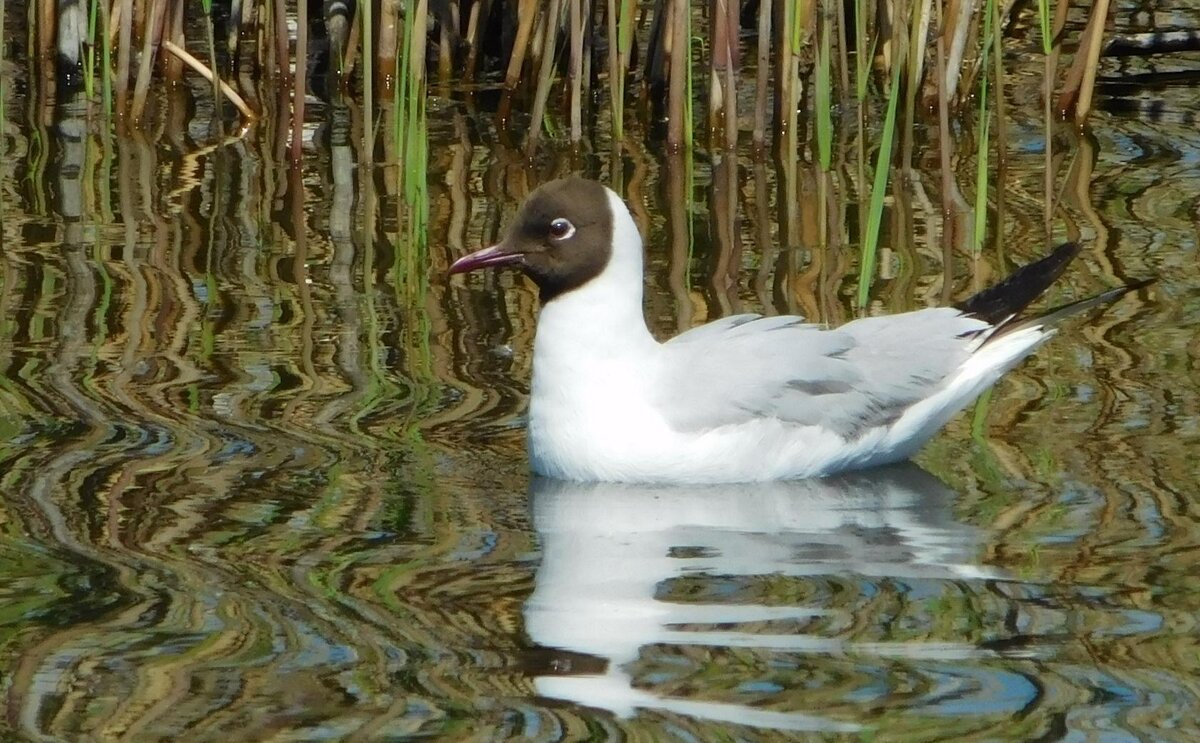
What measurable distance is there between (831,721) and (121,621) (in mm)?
1499

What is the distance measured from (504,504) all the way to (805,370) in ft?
2.94

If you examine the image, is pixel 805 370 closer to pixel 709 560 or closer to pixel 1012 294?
pixel 1012 294

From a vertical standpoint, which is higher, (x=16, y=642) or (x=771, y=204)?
(x=771, y=204)

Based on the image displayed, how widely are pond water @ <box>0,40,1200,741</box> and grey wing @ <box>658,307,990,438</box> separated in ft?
0.64

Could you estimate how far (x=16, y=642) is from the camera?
13.8 feet

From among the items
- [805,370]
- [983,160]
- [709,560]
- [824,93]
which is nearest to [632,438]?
[805,370]

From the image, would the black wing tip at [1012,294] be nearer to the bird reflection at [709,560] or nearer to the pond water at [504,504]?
the pond water at [504,504]

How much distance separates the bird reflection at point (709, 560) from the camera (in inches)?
161

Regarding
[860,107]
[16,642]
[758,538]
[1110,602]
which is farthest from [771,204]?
[16,642]

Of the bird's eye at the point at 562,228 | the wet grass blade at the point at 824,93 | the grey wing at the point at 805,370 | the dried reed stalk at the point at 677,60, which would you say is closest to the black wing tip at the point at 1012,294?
the grey wing at the point at 805,370

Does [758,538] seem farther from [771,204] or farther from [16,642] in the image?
[771,204]

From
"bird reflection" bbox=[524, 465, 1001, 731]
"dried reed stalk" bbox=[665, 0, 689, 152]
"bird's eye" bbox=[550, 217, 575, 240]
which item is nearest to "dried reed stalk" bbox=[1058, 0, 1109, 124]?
"dried reed stalk" bbox=[665, 0, 689, 152]

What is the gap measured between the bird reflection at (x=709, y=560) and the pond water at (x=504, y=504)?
1 cm

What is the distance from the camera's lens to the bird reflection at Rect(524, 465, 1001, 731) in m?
4.08
